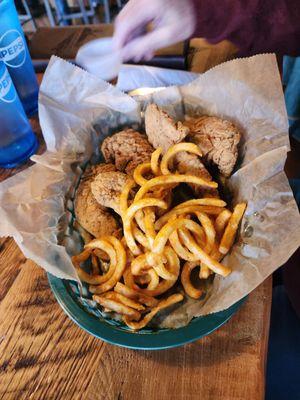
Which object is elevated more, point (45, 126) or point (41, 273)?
point (45, 126)

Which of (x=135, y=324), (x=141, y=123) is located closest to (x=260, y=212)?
(x=135, y=324)

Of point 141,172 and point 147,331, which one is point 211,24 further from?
point 147,331

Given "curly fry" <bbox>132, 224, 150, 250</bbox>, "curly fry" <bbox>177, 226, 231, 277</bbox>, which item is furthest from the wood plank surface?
"curly fry" <bbox>132, 224, 150, 250</bbox>

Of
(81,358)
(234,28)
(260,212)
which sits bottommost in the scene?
(81,358)

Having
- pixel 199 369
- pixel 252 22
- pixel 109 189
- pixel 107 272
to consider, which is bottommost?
pixel 199 369

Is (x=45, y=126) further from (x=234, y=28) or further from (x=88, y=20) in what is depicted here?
(x=88, y=20)

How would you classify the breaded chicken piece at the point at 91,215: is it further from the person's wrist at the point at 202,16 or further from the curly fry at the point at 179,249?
the person's wrist at the point at 202,16

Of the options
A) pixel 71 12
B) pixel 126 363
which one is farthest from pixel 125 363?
pixel 71 12
